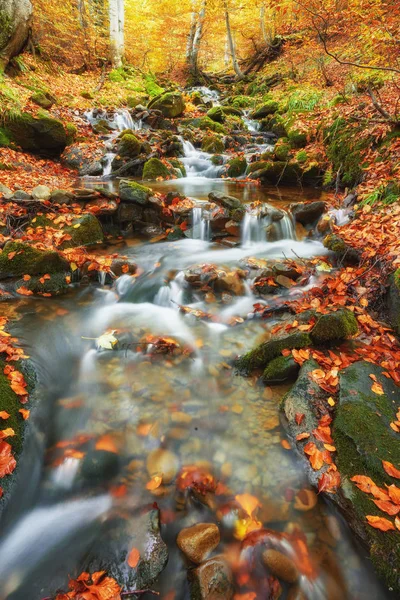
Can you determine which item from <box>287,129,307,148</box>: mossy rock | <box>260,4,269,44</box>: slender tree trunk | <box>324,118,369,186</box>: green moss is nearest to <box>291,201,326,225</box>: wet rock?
<box>324,118,369,186</box>: green moss

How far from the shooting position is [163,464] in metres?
2.82

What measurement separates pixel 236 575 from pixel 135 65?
28.2 meters

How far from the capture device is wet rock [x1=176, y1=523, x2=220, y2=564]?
2166 mm

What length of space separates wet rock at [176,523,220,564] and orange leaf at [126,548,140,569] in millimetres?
294

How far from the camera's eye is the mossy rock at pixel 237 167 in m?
10.9

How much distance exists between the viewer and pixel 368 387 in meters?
2.96

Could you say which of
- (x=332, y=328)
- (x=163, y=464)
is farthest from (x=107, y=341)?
(x=332, y=328)

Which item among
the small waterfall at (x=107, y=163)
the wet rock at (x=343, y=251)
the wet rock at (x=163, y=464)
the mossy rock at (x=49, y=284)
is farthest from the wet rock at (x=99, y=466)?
the small waterfall at (x=107, y=163)

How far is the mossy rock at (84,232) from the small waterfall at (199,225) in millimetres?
2131

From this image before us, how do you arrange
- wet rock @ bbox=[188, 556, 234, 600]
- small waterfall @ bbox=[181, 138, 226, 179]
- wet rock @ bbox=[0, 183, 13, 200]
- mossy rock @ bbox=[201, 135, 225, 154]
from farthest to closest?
mossy rock @ bbox=[201, 135, 225, 154] → small waterfall @ bbox=[181, 138, 226, 179] → wet rock @ bbox=[0, 183, 13, 200] → wet rock @ bbox=[188, 556, 234, 600]

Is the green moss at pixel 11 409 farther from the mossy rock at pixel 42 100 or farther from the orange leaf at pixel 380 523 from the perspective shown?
the mossy rock at pixel 42 100

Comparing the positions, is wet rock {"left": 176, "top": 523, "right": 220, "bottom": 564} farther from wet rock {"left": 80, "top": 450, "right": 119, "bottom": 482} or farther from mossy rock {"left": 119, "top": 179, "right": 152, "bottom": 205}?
mossy rock {"left": 119, "top": 179, "right": 152, "bottom": 205}

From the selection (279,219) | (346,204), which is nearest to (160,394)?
(279,219)

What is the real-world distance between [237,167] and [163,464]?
10.3 meters
